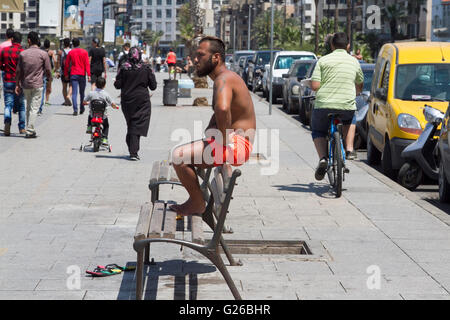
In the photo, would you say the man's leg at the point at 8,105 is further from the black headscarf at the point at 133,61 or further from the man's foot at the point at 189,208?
the man's foot at the point at 189,208

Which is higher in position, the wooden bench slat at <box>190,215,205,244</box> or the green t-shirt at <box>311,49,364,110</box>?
the green t-shirt at <box>311,49,364,110</box>

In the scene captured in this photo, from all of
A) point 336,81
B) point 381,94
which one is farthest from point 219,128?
point 381,94

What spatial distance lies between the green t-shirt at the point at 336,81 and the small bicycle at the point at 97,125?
4949 millimetres

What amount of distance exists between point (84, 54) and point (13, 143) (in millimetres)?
7735

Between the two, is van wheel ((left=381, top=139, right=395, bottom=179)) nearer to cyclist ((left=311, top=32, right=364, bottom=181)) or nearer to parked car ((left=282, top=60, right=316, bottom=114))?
cyclist ((left=311, top=32, right=364, bottom=181))

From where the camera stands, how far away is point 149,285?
6.36m

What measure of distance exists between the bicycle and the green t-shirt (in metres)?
0.16

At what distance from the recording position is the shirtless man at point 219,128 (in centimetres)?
641

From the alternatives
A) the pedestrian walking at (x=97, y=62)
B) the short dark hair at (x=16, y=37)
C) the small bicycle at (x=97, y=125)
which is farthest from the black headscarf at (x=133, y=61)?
the pedestrian walking at (x=97, y=62)

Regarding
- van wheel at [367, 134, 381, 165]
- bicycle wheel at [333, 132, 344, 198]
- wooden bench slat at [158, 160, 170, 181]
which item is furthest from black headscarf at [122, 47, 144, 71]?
wooden bench slat at [158, 160, 170, 181]

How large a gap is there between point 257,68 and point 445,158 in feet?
99.9

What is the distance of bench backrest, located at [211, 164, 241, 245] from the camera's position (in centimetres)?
582
